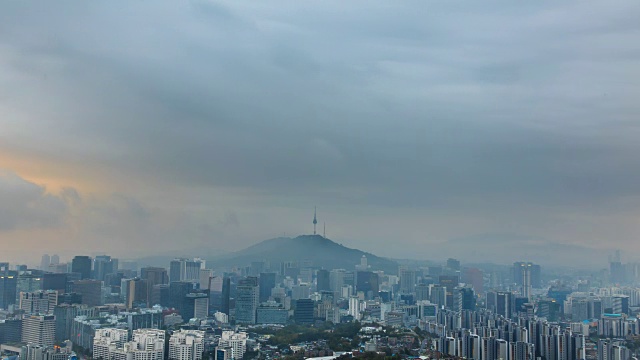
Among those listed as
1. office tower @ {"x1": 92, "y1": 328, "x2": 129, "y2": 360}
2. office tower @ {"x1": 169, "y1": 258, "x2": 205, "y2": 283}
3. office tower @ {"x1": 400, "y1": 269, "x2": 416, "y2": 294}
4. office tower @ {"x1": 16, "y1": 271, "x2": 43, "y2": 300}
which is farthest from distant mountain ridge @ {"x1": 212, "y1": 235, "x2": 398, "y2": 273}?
office tower @ {"x1": 92, "y1": 328, "x2": 129, "y2": 360}

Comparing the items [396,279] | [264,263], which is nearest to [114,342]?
[396,279]

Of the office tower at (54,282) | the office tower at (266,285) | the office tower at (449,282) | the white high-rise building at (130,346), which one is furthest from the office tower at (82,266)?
the office tower at (449,282)

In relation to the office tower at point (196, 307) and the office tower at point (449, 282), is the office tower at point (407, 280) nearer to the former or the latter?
the office tower at point (449, 282)

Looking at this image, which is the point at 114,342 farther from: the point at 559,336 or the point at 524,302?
the point at 524,302

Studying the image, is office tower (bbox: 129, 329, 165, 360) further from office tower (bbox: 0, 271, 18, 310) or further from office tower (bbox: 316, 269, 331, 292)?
Result: office tower (bbox: 316, 269, 331, 292)

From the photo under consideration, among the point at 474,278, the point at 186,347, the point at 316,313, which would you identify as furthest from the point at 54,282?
the point at 474,278
